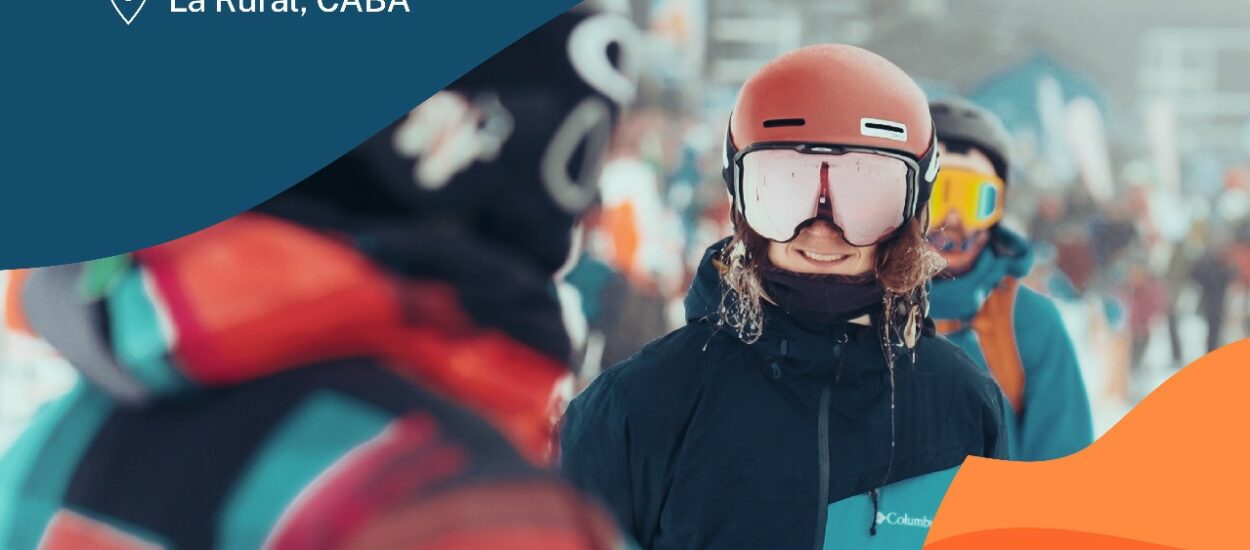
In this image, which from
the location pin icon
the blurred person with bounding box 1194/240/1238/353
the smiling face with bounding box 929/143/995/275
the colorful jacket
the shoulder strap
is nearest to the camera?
the colorful jacket

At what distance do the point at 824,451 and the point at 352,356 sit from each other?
1268 mm

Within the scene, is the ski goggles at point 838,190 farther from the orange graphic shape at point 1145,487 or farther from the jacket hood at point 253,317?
the jacket hood at point 253,317

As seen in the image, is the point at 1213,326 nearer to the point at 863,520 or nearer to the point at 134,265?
the point at 863,520

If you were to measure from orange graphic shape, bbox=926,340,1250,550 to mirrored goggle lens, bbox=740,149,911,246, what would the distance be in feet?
1.62

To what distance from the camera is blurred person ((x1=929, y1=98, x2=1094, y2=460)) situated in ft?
9.17

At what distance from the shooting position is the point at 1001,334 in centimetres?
289

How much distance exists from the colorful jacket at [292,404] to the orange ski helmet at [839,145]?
1323 mm

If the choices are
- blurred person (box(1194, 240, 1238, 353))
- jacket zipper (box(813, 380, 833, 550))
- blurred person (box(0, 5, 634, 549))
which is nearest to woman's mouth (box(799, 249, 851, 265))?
jacket zipper (box(813, 380, 833, 550))

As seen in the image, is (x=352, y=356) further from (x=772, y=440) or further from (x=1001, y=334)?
(x=1001, y=334)

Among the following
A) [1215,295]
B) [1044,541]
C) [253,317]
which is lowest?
[1215,295]

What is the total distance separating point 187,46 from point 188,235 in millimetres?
137

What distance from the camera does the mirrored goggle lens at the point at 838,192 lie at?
2.10 metres

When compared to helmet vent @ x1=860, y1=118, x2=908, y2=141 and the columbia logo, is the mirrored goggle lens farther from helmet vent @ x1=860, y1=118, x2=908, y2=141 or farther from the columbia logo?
the columbia logo

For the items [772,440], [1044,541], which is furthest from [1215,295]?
[772,440]
